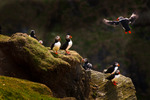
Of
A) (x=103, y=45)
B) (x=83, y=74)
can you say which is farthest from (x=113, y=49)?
(x=83, y=74)

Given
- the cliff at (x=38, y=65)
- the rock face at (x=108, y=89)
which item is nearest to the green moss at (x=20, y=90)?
the cliff at (x=38, y=65)

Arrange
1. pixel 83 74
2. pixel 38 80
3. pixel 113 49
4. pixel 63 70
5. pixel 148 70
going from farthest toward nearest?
pixel 113 49 < pixel 148 70 < pixel 83 74 < pixel 63 70 < pixel 38 80

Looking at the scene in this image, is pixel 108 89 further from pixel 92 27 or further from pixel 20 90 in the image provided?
pixel 92 27

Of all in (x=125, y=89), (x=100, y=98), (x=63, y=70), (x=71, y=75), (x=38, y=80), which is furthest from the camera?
(x=125, y=89)

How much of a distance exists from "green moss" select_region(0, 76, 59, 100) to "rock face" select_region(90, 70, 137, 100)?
4.45 metres

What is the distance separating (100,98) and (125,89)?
1741mm

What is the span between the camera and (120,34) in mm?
26031

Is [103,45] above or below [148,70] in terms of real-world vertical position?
above

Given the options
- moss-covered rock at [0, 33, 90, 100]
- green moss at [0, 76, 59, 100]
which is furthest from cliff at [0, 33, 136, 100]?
green moss at [0, 76, 59, 100]

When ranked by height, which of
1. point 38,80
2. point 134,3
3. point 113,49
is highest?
point 134,3

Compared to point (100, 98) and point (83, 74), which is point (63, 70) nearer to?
point (83, 74)

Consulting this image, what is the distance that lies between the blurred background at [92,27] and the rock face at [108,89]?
35.7 feet

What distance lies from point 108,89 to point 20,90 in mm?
5895

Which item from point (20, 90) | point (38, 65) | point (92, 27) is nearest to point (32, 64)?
point (38, 65)
